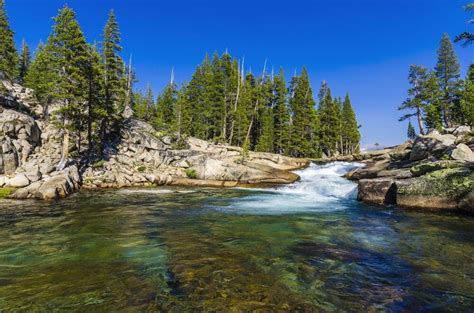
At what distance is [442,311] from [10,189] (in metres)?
24.3

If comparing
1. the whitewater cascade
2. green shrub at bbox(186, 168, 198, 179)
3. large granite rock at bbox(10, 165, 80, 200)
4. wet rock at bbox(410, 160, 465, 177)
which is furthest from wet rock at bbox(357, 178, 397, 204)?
large granite rock at bbox(10, 165, 80, 200)

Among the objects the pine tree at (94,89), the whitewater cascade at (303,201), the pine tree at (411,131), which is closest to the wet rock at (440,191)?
the whitewater cascade at (303,201)

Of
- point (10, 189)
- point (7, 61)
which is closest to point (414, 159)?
point (10, 189)

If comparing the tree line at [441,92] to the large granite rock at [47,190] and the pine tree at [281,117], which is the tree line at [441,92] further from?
the large granite rock at [47,190]

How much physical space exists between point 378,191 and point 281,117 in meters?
39.1

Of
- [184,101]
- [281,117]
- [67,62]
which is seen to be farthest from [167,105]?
[67,62]

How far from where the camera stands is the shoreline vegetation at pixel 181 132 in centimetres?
2202

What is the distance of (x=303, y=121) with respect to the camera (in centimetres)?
5856

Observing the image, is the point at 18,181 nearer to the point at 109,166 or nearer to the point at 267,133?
the point at 109,166

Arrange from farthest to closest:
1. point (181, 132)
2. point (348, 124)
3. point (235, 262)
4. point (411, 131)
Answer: point (411, 131) → point (348, 124) → point (181, 132) → point (235, 262)

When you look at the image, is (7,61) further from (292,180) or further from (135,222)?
(135,222)

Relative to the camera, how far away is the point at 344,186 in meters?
22.8

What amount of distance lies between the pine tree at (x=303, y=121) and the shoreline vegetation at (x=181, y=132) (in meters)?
0.22

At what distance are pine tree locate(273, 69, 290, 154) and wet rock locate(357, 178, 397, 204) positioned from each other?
35892mm
